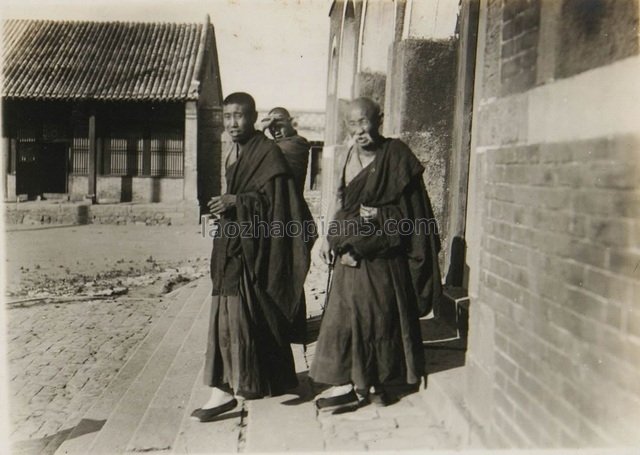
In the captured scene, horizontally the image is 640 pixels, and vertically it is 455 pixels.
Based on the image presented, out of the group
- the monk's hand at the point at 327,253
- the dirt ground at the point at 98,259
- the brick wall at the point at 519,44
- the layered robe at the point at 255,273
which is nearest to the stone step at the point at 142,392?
the layered robe at the point at 255,273

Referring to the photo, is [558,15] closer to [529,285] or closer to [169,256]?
[529,285]

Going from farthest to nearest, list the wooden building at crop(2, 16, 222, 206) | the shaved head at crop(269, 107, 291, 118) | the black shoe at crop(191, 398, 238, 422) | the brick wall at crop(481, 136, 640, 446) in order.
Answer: the wooden building at crop(2, 16, 222, 206)
the shaved head at crop(269, 107, 291, 118)
the black shoe at crop(191, 398, 238, 422)
the brick wall at crop(481, 136, 640, 446)

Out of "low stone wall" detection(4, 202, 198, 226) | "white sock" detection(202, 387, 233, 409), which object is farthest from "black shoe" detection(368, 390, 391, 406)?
"low stone wall" detection(4, 202, 198, 226)

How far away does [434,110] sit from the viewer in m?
5.91

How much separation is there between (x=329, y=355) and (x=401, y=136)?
2998 millimetres

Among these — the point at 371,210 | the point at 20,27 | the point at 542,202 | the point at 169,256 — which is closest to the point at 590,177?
the point at 542,202

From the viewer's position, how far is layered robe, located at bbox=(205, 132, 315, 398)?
11.8 feet

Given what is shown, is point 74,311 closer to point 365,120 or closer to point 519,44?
point 365,120

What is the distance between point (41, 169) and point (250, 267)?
19020 mm

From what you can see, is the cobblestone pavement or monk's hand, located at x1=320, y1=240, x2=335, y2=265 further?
the cobblestone pavement

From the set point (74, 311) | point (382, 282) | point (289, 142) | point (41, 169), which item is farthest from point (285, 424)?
point (41, 169)

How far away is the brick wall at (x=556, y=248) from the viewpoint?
6.04ft

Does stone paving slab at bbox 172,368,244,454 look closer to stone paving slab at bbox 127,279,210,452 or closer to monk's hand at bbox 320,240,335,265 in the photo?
stone paving slab at bbox 127,279,210,452

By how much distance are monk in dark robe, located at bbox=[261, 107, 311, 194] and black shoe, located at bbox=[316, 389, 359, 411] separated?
1.61 m
